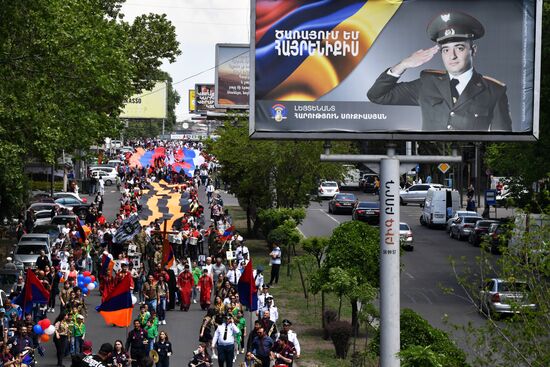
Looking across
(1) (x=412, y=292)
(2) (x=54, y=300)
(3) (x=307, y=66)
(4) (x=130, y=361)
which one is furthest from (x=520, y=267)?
(1) (x=412, y=292)

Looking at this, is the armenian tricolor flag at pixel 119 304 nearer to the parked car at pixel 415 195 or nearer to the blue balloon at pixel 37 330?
the blue balloon at pixel 37 330

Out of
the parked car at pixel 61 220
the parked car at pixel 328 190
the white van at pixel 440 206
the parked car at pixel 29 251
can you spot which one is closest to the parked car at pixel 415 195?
the parked car at pixel 328 190

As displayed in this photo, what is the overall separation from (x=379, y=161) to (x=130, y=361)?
23.7 feet

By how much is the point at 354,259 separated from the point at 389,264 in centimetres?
1105

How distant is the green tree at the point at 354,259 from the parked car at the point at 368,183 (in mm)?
54612

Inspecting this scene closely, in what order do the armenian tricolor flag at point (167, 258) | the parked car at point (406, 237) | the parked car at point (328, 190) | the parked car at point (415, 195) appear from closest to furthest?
the armenian tricolor flag at point (167, 258) → the parked car at point (406, 237) → the parked car at point (415, 195) → the parked car at point (328, 190)

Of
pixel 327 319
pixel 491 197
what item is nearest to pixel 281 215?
pixel 327 319

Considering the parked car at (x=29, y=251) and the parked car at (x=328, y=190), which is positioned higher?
the parked car at (x=328, y=190)

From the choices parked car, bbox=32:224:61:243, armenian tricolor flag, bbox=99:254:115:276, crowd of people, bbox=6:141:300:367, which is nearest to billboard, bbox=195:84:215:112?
crowd of people, bbox=6:141:300:367

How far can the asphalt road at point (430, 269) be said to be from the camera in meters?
31.9

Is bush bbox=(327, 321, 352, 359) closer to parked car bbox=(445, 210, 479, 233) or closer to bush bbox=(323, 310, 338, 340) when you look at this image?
bush bbox=(323, 310, 338, 340)

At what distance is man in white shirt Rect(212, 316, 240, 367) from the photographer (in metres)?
22.8

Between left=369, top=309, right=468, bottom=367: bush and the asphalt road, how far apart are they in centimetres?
75

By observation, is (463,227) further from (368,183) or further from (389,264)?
(389,264)
